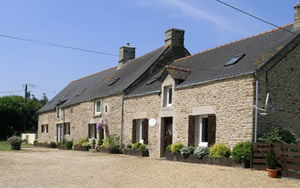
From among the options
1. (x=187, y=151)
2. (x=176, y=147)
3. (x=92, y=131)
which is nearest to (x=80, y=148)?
(x=92, y=131)

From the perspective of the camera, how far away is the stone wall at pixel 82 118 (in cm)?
2389

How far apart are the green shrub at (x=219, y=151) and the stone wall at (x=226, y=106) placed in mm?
314

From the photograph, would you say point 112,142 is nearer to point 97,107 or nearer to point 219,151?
point 97,107

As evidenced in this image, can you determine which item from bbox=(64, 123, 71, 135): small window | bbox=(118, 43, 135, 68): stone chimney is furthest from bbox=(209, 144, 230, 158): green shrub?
bbox=(64, 123, 71, 135): small window

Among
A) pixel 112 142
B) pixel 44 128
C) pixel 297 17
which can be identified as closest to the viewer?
pixel 297 17

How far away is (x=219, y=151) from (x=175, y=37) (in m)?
11.9

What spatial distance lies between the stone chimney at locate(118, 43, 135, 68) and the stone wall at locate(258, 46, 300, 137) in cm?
1711

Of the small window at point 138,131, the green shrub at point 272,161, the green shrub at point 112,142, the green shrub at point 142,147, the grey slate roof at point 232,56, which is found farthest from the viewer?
the green shrub at point 112,142

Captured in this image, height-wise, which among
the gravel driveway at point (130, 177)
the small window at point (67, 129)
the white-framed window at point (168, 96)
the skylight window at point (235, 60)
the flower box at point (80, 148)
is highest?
the skylight window at point (235, 60)

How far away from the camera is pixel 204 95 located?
16.9 m

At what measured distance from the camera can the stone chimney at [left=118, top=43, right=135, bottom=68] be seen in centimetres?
3072

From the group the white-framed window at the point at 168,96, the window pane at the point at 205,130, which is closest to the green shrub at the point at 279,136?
the window pane at the point at 205,130

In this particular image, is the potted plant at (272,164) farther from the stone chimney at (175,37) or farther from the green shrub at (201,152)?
the stone chimney at (175,37)

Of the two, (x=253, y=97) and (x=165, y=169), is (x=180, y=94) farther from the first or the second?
(x=165, y=169)
